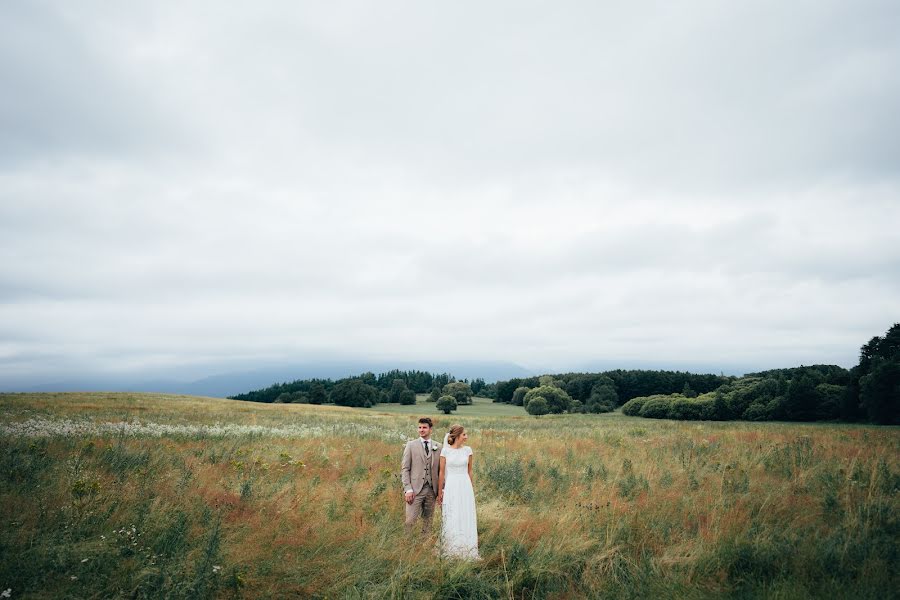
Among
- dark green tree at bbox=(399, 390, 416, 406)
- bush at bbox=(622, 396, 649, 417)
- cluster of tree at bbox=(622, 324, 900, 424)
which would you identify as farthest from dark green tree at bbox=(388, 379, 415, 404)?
cluster of tree at bbox=(622, 324, 900, 424)

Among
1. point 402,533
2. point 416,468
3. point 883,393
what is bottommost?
point 883,393

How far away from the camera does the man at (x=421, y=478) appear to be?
7445 millimetres

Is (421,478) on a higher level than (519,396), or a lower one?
higher

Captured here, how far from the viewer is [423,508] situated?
25.1 feet

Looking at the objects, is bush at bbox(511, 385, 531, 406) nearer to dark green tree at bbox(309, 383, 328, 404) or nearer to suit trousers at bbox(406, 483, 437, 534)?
dark green tree at bbox(309, 383, 328, 404)

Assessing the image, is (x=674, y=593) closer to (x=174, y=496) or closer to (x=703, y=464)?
(x=174, y=496)

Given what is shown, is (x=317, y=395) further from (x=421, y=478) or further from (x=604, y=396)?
(x=421, y=478)

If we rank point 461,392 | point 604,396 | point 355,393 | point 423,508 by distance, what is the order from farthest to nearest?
point 461,392 < point 355,393 < point 604,396 < point 423,508

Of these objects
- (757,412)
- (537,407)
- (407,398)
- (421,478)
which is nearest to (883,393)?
(757,412)

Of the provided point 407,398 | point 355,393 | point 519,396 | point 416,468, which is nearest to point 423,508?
point 416,468

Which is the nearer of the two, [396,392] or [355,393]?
[355,393]

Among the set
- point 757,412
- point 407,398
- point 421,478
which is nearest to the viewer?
point 421,478

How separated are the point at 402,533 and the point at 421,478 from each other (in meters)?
0.93

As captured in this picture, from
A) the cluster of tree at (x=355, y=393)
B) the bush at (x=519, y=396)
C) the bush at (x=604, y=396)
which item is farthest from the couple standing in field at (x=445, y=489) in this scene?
the bush at (x=519, y=396)
